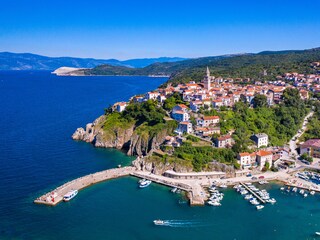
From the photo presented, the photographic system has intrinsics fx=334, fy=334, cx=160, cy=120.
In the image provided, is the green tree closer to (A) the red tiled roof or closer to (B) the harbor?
(A) the red tiled roof

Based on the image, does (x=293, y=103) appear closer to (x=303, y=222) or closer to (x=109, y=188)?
(x=303, y=222)

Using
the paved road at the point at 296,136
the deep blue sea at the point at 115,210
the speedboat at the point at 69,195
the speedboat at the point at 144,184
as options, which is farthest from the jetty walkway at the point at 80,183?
the paved road at the point at 296,136

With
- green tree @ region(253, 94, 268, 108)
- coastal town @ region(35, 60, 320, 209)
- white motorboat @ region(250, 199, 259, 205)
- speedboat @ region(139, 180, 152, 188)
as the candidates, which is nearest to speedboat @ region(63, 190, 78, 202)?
coastal town @ region(35, 60, 320, 209)

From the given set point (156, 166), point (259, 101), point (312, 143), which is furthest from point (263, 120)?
point (156, 166)

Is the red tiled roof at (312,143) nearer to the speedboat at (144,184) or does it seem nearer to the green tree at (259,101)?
the green tree at (259,101)

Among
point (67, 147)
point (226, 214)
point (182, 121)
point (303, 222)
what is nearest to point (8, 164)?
point (67, 147)
